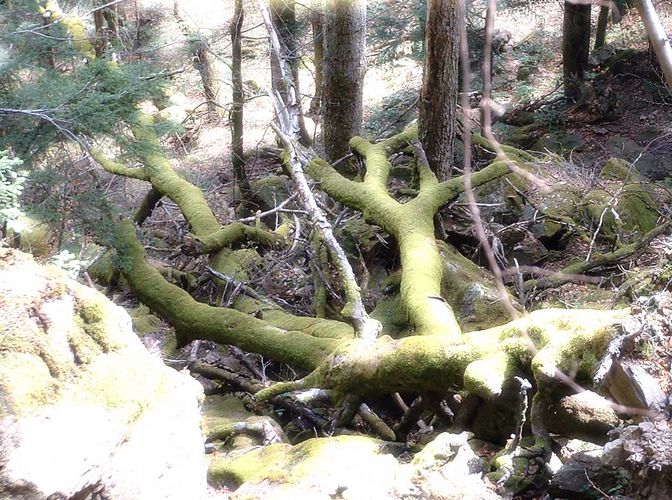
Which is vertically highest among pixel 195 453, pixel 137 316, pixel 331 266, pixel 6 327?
pixel 6 327

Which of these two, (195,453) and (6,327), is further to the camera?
(195,453)

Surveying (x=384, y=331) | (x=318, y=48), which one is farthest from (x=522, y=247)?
(x=318, y=48)

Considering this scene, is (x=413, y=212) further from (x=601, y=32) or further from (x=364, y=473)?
(x=601, y=32)

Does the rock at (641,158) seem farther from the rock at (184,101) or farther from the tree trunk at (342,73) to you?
the rock at (184,101)

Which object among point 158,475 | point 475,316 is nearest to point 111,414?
point 158,475

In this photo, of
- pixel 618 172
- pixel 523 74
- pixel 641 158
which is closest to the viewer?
pixel 618 172

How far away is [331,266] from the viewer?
660cm

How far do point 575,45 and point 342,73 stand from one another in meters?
7.59

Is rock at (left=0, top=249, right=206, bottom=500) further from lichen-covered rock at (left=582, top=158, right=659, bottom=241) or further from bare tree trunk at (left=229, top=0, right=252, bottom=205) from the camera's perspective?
bare tree trunk at (left=229, top=0, right=252, bottom=205)

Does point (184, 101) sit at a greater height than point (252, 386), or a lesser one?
greater

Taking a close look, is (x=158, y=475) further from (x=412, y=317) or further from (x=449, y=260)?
(x=449, y=260)

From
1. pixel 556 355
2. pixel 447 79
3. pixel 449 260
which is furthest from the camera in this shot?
pixel 447 79

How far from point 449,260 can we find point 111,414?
13.3ft

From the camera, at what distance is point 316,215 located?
572 cm
